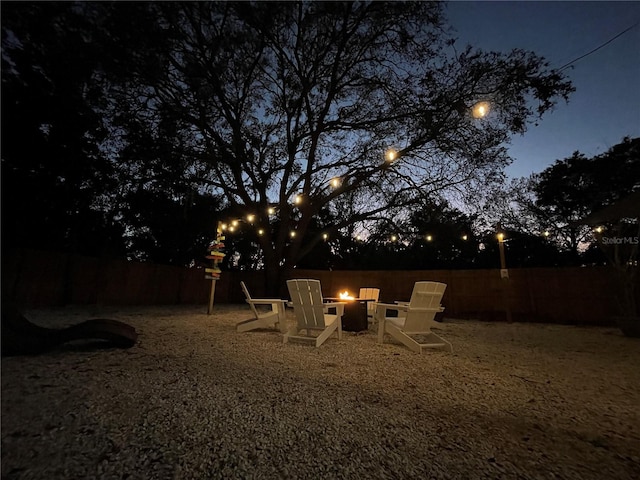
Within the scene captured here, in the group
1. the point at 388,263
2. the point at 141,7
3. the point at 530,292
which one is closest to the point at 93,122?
the point at 141,7

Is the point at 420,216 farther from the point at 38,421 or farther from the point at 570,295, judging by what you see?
the point at 38,421

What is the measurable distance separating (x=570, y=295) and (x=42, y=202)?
964 cm

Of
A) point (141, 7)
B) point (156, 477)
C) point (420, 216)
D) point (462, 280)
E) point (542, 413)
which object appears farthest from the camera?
point (420, 216)

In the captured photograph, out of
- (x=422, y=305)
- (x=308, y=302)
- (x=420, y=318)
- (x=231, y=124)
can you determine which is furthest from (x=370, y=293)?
(x=231, y=124)

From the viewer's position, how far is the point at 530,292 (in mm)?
7344

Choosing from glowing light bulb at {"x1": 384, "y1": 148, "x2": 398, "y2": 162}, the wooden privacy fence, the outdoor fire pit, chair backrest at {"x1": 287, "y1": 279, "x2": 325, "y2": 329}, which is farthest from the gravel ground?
glowing light bulb at {"x1": 384, "y1": 148, "x2": 398, "y2": 162}

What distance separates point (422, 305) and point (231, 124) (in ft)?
22.6

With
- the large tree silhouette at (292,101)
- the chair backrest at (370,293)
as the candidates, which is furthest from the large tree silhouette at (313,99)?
the chair backrest at (370,293)

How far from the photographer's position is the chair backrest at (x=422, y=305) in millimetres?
3504

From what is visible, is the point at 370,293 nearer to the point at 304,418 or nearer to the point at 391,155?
the point at 391,155

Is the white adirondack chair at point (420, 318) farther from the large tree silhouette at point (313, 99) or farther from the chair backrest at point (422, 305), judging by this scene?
the large tree silhouette at point (313, 99)

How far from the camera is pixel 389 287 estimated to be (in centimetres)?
940

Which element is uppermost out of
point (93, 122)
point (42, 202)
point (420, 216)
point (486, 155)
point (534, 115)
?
point (534, 115)

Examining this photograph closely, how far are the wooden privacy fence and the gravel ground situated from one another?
58 cm
